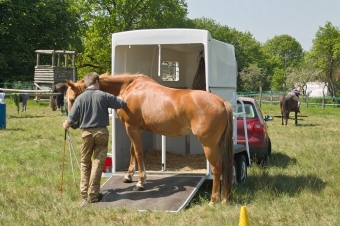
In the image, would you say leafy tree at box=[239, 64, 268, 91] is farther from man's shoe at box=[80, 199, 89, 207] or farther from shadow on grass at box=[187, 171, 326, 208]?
man's shoe at box=[80, 199, 89, 207]

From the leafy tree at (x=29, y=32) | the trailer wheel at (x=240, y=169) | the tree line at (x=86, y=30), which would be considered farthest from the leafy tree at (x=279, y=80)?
the trailer wheel at (x=240, y=169)

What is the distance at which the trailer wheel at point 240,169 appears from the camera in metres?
9.68

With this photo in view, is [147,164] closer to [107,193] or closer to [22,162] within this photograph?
[107,193]

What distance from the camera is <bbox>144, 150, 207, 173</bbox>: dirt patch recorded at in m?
9.55

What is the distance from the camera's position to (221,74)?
9.34m

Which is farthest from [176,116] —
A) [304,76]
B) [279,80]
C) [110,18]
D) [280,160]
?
[279,80]

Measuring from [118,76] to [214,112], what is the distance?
5.95 feet

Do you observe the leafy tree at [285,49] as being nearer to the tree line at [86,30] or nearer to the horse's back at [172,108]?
the tree line at [86,30]

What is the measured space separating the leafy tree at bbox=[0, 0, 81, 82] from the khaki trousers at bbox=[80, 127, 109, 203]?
3539 cm

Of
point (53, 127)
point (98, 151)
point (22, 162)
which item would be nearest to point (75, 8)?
point (53, 127)

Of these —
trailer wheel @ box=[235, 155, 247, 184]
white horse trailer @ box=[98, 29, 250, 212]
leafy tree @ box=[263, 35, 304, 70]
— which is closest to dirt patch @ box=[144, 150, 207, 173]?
white horse trailer @ box=[98, 29, 250, 212]

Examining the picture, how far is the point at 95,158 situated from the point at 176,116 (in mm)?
1346

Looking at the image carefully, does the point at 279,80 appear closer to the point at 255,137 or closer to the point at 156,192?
the point at 255,137

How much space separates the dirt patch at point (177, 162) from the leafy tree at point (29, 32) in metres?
33.6
